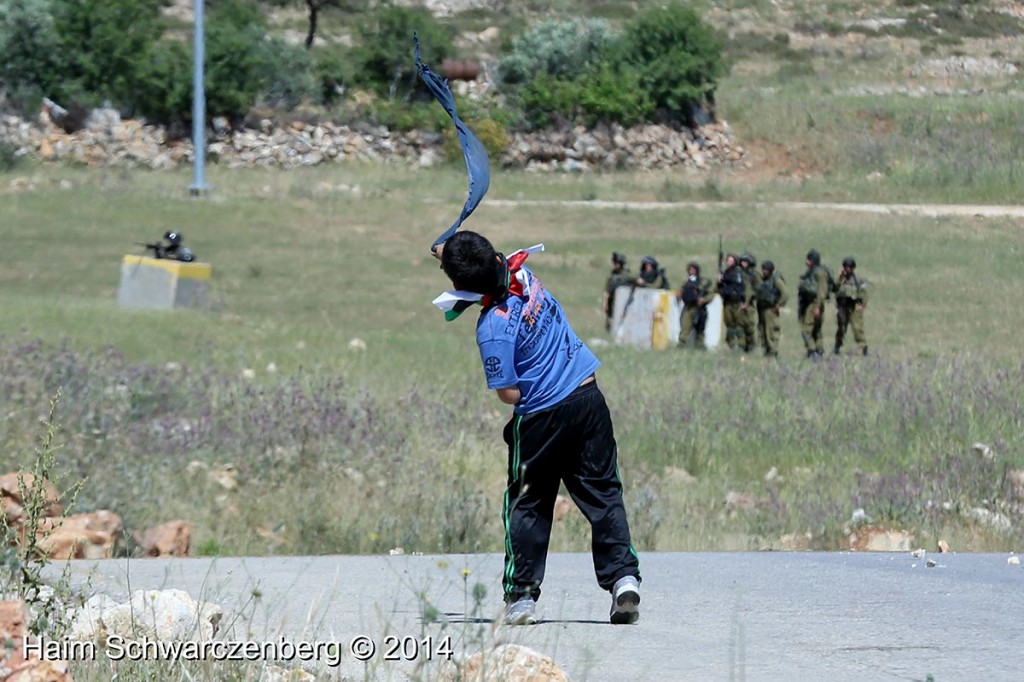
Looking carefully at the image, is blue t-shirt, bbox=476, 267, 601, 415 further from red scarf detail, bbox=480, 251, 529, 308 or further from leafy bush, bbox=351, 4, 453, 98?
leafy bush, bbox=351, 4, 453, 98

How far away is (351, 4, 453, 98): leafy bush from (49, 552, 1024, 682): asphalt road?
44665mm

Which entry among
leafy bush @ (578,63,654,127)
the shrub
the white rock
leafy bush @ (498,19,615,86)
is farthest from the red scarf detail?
leafy bush @ (498,19,615,86)

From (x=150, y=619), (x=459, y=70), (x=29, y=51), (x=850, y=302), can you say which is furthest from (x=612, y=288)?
(x=29, y=51)

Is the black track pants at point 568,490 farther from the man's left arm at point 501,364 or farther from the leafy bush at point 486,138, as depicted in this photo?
the leafy bush at point 486,138

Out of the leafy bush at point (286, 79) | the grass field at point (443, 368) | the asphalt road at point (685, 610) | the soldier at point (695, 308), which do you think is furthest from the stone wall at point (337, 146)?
the asphalt road at point (685, 610)

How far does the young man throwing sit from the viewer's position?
615 cm

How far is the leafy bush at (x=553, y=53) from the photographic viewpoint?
5259 cm

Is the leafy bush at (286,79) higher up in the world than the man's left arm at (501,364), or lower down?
lower down

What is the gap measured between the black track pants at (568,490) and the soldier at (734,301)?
1609 centimetres

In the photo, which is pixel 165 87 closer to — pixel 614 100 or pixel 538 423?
pixel 614 100

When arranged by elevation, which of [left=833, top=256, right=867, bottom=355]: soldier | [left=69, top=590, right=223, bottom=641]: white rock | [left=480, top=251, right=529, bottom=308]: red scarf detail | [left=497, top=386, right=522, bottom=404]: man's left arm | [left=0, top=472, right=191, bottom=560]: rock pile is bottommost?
[left=833, top=256, right=867, bottom=355]: soldier

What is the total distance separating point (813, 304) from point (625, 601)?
15.9 meters

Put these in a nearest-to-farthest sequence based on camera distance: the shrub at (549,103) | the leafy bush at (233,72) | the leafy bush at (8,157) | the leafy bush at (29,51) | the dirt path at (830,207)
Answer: the dirt path at (830,207) < the leafy bush at (8,157) < the leafy bush at (233,72) < the leafy bush at (29,51) < the shrub at (549,103)

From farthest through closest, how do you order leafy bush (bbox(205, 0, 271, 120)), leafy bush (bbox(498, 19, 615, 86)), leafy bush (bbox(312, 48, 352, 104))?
leafy bush (bbox(498, 19, 615, 86))
leafy bush (bbox(312, 48, 352, 104))
leafy bush (bbox(205, 0, 271, 120))
